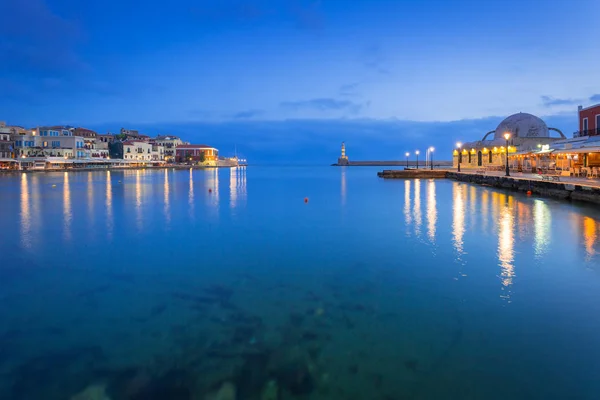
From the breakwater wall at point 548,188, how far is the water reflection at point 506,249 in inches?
232

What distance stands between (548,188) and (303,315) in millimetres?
27530

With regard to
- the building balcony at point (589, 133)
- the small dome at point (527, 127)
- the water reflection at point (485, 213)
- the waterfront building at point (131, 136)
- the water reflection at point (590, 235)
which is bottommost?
the water reflection at point (590, 235)

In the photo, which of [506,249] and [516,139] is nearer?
[506,249]

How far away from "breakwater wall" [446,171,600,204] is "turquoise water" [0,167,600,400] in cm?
894

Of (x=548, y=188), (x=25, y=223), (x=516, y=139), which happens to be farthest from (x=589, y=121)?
(x=25, y=223)

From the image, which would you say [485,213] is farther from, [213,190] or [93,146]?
[93,146]

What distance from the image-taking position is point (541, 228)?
1702 centimetres

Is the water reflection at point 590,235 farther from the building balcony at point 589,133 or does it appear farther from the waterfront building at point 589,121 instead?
the waterfront building at point 589,121

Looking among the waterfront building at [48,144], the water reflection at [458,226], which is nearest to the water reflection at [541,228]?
the water reflection at [458,226]

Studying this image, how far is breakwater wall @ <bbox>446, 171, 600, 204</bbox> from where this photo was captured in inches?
938

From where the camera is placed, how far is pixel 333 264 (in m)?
11.7

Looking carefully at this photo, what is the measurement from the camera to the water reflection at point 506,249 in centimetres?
990

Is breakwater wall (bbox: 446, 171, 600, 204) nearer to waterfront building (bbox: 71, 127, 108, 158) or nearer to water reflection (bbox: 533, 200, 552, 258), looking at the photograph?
water reflection (bbox: 533, 200, 552, 258)

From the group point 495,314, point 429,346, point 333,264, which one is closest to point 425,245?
point 333,264
